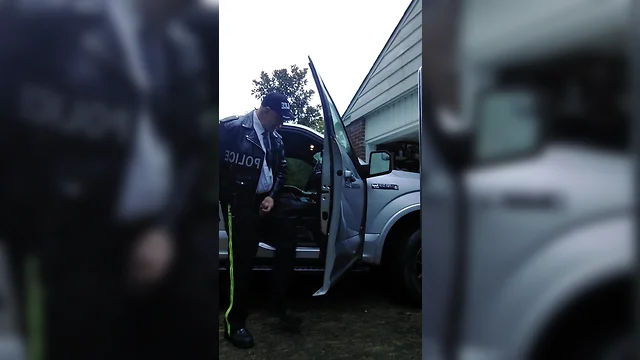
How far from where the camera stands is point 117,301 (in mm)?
1635

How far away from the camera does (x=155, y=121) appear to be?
1.59m

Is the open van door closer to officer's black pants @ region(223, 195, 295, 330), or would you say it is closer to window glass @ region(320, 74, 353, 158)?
window glass @ region(320, 74, 353, 158)

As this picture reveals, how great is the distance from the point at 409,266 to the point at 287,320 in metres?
1.12

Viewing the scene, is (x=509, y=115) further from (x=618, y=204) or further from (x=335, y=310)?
(x=335, y=310)

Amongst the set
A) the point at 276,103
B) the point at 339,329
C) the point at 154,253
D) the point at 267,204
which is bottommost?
the point at 339,329

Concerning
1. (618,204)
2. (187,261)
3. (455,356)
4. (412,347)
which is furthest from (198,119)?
(412,347)

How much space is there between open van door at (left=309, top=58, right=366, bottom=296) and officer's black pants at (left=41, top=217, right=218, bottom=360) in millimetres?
1703

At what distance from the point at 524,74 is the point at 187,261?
132 centimetres

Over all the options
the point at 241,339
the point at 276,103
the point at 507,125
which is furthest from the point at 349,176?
the point at 507,125

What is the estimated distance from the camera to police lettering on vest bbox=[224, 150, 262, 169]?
3.01m

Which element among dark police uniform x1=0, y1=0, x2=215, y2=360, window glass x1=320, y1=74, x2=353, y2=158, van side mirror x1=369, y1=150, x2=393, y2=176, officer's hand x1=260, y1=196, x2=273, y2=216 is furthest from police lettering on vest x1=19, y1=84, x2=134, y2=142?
van side mirror x1=369, y1=150, x2=393, y2=176

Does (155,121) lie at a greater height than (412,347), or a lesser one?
greater

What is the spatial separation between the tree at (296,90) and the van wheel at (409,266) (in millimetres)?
1218

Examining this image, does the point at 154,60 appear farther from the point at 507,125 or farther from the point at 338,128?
the point at 338,128
